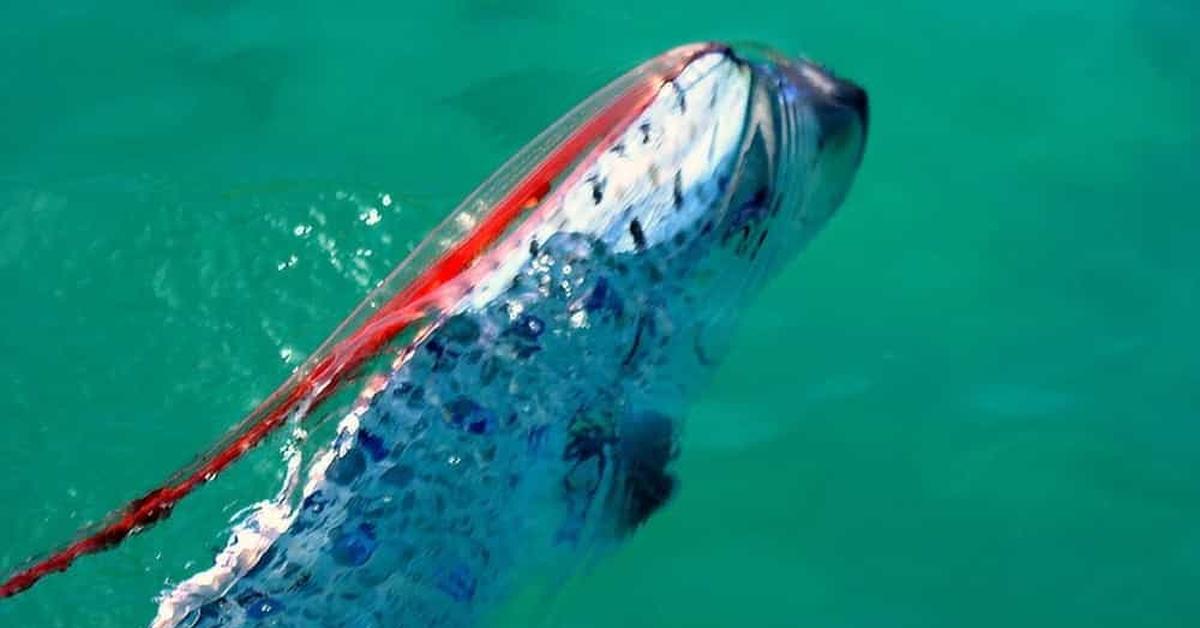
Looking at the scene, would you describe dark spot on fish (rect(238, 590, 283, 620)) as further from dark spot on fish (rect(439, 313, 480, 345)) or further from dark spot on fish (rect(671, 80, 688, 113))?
dark spot on fish (rect(671, 80, 688, 113))

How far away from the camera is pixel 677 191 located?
2.33m

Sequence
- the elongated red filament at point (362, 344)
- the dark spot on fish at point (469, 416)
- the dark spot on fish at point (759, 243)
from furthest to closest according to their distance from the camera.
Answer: the dark spot on fish at point (759, 243)
the dark spot on fish at point (469, 416)
the elongated red filament at point (362, 344)

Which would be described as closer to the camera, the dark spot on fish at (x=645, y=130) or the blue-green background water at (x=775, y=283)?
the dark spot on fish at (x=645, y=130)

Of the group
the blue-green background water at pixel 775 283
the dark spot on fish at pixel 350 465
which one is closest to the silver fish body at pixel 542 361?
the dark spot on fish at pixel 350 465

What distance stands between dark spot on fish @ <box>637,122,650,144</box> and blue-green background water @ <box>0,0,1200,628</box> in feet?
4.18

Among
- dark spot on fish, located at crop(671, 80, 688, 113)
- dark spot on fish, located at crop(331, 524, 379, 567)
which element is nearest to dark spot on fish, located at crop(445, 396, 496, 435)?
dark spot on fish, located at crop(331, 524, 379, 567)

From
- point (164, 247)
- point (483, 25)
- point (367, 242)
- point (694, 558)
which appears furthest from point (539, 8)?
point (694, 558)

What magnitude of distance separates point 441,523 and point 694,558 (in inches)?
55.0

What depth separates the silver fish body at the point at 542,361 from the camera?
2342 millimetres

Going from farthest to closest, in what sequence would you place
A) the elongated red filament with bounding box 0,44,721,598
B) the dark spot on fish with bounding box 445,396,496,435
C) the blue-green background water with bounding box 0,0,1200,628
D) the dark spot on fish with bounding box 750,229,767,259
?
the blue-green background water with bounding box 0,0,1200,628 → the dark spot on fish with bounding box 750,229,767,259 → the dark spot on fish with bounding box 445,396,496,435 → the elongated red filament with bounding box 0,44,721,598

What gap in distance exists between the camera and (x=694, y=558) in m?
3.67

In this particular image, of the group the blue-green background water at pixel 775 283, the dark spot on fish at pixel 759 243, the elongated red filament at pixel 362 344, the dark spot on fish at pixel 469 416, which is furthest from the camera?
the blue-green background water at pixel 775 283

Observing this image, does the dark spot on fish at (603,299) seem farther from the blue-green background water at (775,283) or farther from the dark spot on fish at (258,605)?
the blue-green background water at (775,283)

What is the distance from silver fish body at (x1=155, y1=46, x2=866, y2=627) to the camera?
7.68 ft
